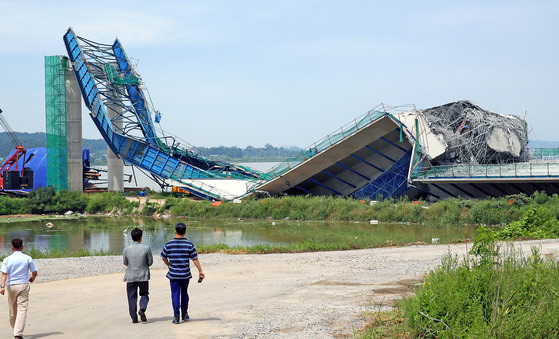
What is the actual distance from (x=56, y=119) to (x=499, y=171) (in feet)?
97.8

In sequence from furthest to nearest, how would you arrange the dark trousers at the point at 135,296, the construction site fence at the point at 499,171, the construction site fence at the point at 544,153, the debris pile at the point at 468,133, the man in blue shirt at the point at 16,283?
the construction site fence at the point at 544,153, the debris pile at the point at 468,133, the construction site fence at the point at 499,171, the dark trousers at the point at 135,296, the man in blue shirt at the point at 16,283

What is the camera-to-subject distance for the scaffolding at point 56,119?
4691 cm

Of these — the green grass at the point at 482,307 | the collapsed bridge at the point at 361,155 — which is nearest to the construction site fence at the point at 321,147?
the collapsed bridge at the point at 361,155

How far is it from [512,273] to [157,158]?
3775 centimetres

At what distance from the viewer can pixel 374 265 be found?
53.8ft

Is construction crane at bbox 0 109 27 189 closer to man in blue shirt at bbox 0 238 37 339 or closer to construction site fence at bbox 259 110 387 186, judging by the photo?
construction site fence at bbox 259 110 387 186

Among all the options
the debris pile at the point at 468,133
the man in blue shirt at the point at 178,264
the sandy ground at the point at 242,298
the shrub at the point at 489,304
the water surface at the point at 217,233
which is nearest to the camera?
the shrub at the point at 489,304

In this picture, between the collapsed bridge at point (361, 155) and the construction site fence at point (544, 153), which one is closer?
the collapsed bridge at point (361, 155)

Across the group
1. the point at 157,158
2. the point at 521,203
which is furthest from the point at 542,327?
the point at 157,158

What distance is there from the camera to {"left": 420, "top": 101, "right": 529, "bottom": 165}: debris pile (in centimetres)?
3603

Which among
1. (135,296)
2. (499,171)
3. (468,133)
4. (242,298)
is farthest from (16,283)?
(468,133)

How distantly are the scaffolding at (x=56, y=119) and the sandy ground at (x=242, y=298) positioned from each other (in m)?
30.3

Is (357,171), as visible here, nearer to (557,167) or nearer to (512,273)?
(557,167)

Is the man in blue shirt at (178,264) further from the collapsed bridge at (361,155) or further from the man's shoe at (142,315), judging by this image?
the collapsed bridge at (361,155)
